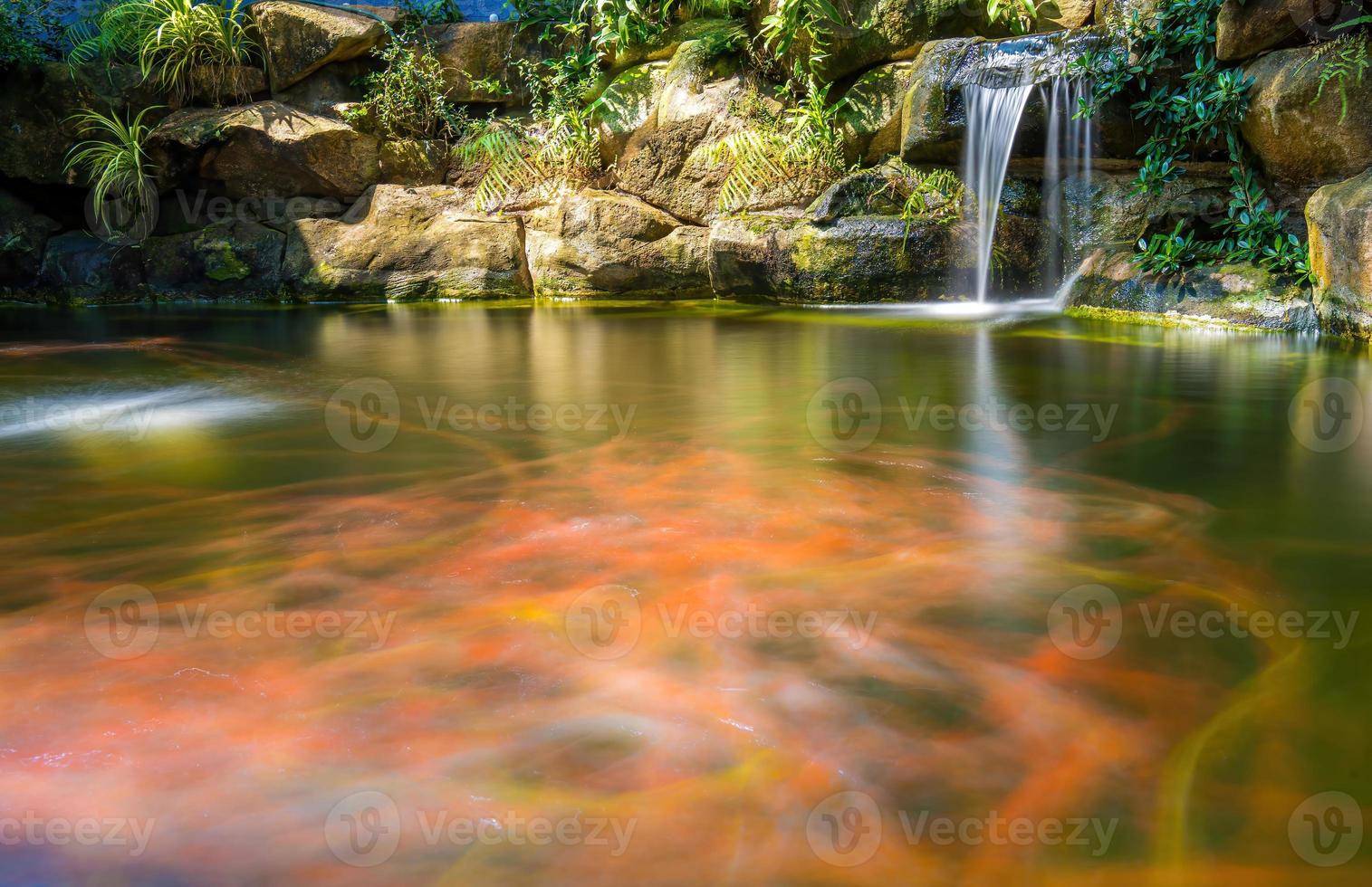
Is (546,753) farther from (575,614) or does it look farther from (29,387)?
(29,387)

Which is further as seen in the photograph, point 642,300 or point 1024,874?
point 642,300

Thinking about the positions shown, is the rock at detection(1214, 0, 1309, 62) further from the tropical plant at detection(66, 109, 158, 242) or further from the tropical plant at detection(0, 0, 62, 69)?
the tropical plant at detection(0, 0, 62, 69)

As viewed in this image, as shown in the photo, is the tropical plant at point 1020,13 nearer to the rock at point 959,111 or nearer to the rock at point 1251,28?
the rock at point 959,111

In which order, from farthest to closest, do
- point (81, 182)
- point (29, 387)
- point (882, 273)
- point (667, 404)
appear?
point (81, 182)
point (882, 273)
point (29, 387)
point (667, 404)

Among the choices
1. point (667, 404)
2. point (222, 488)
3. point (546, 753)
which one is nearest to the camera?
point (546, 753)

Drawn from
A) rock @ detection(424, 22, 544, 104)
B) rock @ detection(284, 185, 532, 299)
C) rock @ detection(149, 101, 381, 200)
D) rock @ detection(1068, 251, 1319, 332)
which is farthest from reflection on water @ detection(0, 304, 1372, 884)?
rock @ detection(424, 22, 544, 104)

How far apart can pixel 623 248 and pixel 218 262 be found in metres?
4.36

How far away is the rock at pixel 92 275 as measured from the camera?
32.5ft

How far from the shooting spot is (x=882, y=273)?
295 inches

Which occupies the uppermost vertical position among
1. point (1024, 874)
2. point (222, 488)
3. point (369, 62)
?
point (369, 62)

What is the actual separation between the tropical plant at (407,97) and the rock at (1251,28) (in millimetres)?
7536

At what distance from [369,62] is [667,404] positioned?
29.2ft

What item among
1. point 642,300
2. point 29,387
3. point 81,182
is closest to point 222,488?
point 29,387

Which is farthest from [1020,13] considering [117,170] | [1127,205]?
[117,170]
